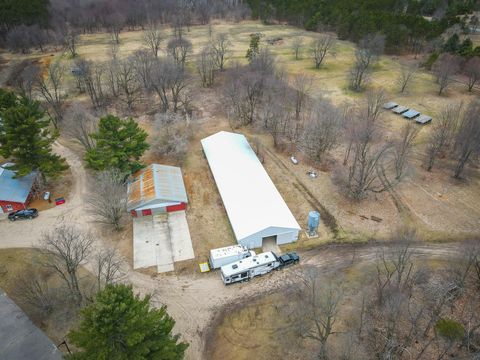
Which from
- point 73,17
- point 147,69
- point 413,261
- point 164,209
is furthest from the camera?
point 73,17

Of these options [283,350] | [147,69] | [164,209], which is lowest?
[283,350]

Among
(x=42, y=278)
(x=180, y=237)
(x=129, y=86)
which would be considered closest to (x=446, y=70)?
(x=180, y=237)

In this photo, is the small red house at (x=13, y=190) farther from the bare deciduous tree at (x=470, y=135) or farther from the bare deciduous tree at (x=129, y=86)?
the bare deciduous tree at (x=470, y=135)

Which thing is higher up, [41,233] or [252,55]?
[252,55]

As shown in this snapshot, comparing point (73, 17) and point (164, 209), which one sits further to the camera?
point (73, 17)

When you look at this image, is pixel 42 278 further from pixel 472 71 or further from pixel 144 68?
pixel 472 71

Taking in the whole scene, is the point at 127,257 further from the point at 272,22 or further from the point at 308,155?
the point at 272,22

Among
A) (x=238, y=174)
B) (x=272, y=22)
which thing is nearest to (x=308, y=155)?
(x=238, y=174)
